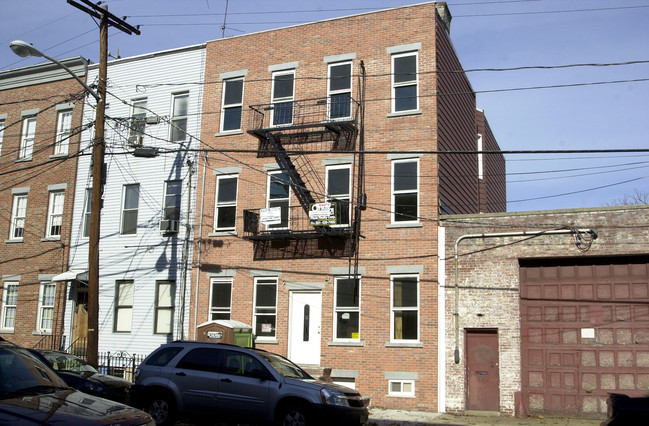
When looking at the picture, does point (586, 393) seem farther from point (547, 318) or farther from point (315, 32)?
point (315, 32)

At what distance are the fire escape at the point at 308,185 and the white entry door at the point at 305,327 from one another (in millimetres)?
1366

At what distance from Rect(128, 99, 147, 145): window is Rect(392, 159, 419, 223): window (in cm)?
977

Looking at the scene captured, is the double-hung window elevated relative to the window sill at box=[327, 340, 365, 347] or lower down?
elevated

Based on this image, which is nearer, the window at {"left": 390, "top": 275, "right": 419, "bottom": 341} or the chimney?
the window at {"left": 390, "top": 275, "right": 419, "bottom": 341}

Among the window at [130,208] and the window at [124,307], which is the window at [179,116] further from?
the window at [124,307]

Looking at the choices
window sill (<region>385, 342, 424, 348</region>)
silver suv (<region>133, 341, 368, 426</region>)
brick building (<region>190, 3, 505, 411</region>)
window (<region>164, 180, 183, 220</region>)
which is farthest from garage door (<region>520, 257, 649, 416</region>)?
window (<region>164, 180, 183, 220</region>)

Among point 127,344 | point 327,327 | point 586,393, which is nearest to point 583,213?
point 586,393

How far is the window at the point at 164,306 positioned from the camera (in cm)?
2177

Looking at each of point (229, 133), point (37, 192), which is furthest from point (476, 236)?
point (37, 192)

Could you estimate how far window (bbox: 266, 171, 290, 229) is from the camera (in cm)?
2059

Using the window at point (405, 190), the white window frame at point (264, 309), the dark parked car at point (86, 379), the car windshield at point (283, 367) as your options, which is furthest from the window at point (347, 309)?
the dark parked car at point (86, 379)

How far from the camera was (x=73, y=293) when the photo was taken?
23.4m

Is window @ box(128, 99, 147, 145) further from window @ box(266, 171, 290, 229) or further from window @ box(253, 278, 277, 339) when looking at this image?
window @ box(253, 278, 277, 339)

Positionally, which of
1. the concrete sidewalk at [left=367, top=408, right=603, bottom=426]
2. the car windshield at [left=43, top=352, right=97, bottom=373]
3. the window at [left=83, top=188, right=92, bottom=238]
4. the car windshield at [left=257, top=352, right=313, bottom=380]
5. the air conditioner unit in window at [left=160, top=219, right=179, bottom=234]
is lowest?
the concrete sidewalk at [left=367, top=408, right=603, bottom=426]
